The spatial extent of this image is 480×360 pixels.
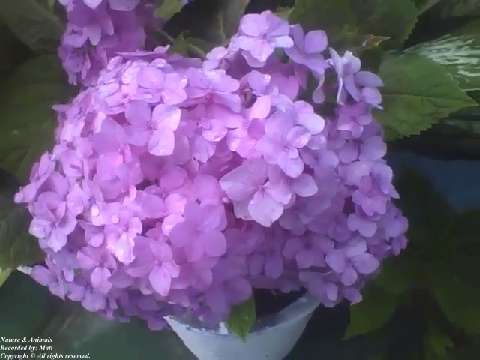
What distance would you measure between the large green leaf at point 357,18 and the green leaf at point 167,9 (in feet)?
0.27

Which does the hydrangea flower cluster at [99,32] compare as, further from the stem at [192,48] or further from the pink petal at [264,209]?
the pink petal at [264,209]

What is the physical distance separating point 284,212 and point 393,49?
8.4 inches

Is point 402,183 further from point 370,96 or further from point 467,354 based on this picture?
point 370,96

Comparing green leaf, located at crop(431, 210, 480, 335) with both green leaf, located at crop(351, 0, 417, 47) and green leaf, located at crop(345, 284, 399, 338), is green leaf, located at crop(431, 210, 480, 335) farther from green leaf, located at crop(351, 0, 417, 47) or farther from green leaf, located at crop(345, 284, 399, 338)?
green leaf, located at crop(351, 0, 417, 47)

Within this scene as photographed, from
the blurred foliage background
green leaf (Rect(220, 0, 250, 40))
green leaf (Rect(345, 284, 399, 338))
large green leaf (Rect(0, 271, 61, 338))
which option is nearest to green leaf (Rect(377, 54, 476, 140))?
the blurred foliage background

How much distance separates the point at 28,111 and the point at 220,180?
0.24 m

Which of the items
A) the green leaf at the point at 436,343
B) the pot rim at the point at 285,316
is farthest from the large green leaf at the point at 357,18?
the green leaf at the point at 436,343

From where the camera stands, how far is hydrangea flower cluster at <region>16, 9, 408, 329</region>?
410 millimetres

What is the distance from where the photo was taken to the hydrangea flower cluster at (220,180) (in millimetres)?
410

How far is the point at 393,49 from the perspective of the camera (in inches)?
23.2

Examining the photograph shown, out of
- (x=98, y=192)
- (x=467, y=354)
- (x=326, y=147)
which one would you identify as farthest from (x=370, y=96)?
(x=467, y=354)

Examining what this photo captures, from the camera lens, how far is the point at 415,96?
547 millimetres

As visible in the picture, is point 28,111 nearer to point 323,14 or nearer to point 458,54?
point 323,14

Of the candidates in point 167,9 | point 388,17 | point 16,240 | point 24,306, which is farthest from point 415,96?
point 24,306
